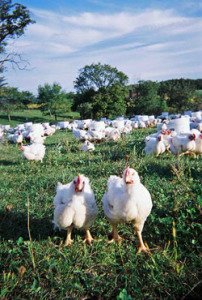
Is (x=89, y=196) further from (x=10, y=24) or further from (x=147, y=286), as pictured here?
(x=10, y=24)

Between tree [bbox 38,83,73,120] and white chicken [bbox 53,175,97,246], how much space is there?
127ft

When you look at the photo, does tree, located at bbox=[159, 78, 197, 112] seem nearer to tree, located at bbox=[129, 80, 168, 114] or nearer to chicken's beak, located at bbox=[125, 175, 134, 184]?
tree, located at bbox=[129, 80, 168, 114]

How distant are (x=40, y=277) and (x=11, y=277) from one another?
29 centimetres

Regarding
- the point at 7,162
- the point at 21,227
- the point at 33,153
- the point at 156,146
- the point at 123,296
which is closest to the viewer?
the point at 123,296

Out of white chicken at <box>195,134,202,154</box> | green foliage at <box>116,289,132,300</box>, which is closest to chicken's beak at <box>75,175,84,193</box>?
green foliage at <box>116,289,132,300</box>

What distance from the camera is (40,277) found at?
3.90m

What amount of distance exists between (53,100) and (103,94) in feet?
26.1

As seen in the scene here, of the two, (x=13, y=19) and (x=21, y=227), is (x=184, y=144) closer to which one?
(x=21, y=227)

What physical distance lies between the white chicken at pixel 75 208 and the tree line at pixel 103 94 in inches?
956

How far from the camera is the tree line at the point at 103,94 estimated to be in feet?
97.8

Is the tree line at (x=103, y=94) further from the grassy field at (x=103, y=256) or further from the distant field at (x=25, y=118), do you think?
the grassy field at (x=103, y=256)

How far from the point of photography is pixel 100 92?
41.3m

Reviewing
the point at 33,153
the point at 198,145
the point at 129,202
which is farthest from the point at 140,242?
the point at 33,153

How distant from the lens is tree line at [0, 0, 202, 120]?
29797 mm
